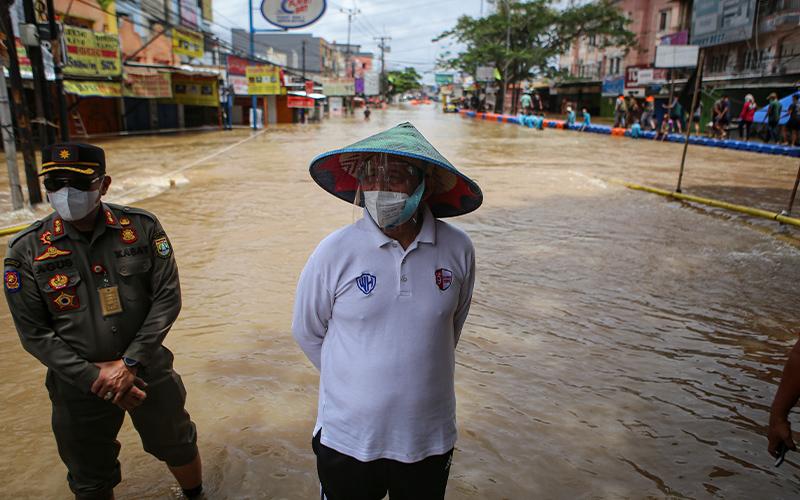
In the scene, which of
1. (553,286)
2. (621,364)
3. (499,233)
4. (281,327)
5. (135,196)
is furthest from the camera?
(135,196)

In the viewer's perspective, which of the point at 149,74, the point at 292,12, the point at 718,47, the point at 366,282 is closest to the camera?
the point at 366,282

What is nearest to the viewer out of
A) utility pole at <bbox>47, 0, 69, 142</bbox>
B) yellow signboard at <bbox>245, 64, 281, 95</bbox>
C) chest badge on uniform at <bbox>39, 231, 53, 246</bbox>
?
chest badge on uniform at <bbox>39, 231, 53, 246</bbox>

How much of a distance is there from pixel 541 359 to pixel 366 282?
3.17m

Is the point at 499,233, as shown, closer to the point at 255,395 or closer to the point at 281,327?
the point at 281,327

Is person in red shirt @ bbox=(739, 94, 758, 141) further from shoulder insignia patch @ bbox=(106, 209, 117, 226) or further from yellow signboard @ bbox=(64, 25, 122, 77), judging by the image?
shoulder insignia patch @ bbox=(106, 209, 117, 226)

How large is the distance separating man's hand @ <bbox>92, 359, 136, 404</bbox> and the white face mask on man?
579 millimetres

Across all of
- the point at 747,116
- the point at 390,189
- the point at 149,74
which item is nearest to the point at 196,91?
the point at 149,74

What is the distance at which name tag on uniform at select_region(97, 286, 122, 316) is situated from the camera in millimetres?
2291

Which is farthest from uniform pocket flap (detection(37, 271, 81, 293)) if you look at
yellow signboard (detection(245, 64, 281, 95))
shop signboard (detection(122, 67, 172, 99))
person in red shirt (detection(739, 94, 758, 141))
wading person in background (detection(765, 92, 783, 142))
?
yellow signboard (detection(245, 64, 281, 95))

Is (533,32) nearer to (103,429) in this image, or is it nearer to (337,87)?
(337,87)

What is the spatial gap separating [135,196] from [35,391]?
7.83m

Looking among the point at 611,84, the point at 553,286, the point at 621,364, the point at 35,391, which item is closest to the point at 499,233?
the point at 553,286

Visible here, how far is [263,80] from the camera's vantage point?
32562 millimetres

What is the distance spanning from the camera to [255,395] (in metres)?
4.02
